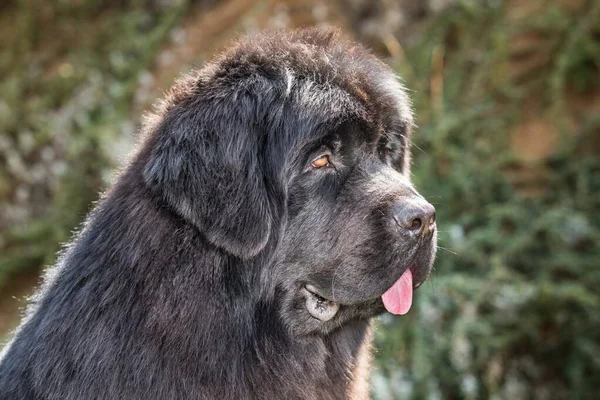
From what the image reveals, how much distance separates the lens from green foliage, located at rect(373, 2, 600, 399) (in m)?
5.22

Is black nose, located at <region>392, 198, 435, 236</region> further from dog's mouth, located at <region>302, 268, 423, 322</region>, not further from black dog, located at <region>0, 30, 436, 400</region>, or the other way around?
dog's mouth, located at <region>302, 268, 423, 322</region>

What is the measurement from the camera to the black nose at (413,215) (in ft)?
9.37

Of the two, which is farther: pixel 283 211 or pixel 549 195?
pixel 549 195

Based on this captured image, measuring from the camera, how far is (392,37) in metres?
7.21

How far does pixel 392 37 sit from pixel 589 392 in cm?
360

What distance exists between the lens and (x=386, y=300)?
119 inches

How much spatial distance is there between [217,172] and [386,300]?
86 centimetres

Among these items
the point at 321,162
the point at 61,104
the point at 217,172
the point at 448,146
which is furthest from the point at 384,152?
the point at 61,104

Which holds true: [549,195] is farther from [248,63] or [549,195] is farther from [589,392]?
[248,63]

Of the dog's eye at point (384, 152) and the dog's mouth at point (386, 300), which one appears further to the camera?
the dog's eye at point (384, 152)

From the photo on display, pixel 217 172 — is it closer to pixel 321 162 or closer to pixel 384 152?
pixel 321 162

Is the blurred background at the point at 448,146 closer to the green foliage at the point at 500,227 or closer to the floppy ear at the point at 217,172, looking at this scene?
the green foliage at the point at 500,227

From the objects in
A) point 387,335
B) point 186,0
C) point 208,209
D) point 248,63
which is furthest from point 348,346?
point 186,0

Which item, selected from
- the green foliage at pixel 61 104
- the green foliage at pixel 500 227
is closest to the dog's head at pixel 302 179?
the green foliage at pixel 500 227
